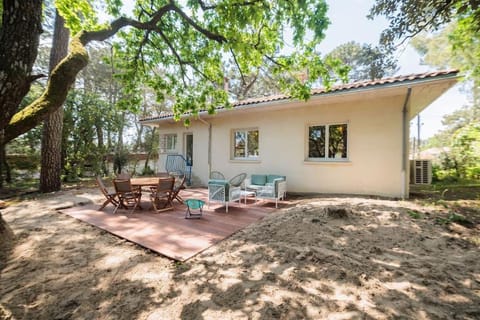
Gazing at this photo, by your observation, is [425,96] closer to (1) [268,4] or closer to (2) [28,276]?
(1) [268,4]

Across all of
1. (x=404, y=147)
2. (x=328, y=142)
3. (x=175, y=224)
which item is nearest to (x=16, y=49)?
(x=175, y=224)

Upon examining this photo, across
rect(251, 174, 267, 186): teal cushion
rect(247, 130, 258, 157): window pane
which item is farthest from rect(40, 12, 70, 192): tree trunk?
rect(251, 174, 267, 186): teal cushion

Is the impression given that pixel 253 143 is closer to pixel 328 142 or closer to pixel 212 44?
pixel 328 142

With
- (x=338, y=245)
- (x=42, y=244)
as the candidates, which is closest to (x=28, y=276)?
(x=42, y=244)

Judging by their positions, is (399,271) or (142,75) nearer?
(399,271)

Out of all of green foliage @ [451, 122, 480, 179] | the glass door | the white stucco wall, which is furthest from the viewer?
the glass door

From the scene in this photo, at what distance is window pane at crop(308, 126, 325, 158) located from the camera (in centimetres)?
767

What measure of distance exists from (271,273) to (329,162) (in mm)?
5448

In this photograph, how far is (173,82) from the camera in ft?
20.2

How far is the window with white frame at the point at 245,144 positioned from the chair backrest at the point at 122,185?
15.9 ft

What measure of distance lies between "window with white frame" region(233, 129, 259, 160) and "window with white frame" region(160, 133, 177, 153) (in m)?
4.20

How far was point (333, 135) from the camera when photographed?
7.47 m

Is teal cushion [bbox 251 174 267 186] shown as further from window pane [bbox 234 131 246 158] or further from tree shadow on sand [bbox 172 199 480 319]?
tree shadow on sand [bbox 172 199 480 319]

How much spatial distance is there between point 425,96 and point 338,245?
20.0 feet
